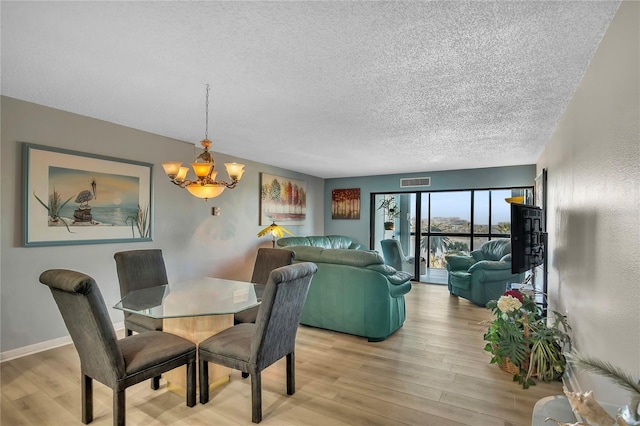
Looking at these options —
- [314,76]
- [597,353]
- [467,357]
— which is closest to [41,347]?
[314,76]

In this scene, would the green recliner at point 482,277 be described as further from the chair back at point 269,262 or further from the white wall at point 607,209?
the chair back at point 269,262

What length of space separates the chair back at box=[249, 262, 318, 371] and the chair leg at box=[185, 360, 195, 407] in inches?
18.8

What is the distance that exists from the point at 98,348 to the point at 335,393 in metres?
1.68

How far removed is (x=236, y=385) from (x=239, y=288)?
0.82 metres

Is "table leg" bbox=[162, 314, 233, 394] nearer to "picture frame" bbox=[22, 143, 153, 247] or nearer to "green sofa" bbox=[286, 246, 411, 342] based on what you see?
"green sofa" bbox=[286, 246, 411, 342]

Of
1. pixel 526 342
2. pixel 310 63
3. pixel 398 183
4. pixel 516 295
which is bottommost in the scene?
pixel 526 342

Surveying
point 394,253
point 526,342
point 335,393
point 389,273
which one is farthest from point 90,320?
point 394,253

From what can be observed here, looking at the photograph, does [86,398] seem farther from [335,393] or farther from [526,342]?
[526,342]

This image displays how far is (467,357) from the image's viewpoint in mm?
3268

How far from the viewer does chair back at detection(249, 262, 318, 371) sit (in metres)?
2.13

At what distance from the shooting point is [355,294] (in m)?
3.75

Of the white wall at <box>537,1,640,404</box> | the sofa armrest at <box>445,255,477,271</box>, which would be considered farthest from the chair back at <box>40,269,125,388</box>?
the sofa armrest at <box>445,255,477,271</box>

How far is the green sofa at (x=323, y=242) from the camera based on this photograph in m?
6.39

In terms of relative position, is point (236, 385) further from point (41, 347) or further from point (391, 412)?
point (41, 347)
